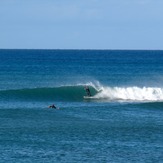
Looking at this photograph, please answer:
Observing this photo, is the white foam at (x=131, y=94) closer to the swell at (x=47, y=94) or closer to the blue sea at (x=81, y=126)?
the blue sea at (x=81, y=126)

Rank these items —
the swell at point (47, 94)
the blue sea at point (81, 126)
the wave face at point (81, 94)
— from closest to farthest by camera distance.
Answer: the blue sea at point (81, 126), the wave face at point (81, 94), the swell at point (47, 94)

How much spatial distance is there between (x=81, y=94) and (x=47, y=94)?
3.16 metres

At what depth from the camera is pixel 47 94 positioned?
2488 inches

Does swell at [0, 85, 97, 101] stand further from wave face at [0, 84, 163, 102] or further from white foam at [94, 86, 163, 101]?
white foam at [94, 86, 163, 101]

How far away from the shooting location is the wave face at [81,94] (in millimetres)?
59469

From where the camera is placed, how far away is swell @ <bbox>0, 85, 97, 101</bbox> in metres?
59.9

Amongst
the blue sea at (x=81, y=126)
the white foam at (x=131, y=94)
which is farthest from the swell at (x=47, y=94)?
the white foam at (x=131, y=94)

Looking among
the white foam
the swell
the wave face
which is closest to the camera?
the wave face

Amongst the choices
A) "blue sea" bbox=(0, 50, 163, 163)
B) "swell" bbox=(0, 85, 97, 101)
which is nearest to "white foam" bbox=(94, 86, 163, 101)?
"blue sea" bbox=(0, 50, 163, 163)

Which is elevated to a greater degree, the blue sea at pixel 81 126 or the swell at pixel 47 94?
the swell at pixel 47 94

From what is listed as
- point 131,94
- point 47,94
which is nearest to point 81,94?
point 47,94

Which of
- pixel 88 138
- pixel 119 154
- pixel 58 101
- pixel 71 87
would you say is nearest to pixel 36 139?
pixel 88 138

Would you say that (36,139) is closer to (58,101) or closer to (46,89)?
(58,101)

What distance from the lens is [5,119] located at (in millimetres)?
44438
